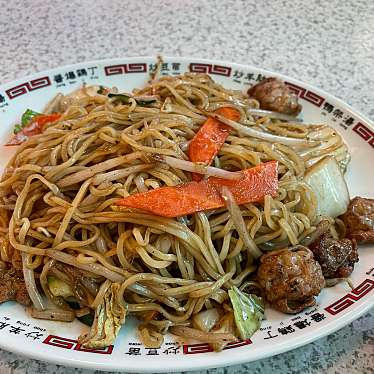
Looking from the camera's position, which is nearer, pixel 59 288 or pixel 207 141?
pixel 59 288

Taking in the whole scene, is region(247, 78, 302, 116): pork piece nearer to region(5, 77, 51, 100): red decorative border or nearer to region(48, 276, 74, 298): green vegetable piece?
region(5, 77, 51, 100): red decorative border

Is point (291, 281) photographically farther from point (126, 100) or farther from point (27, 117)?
point (27, 117)

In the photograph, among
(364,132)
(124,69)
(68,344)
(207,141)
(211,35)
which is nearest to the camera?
(68,344)

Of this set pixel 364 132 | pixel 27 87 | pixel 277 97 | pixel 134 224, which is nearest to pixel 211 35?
pixel 277 97

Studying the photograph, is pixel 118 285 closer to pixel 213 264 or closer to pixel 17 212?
pixel 213 264

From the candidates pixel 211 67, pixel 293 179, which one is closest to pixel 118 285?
pixel 293 179

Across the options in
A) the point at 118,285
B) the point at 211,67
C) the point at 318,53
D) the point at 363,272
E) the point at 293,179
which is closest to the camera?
the point at 118,285
